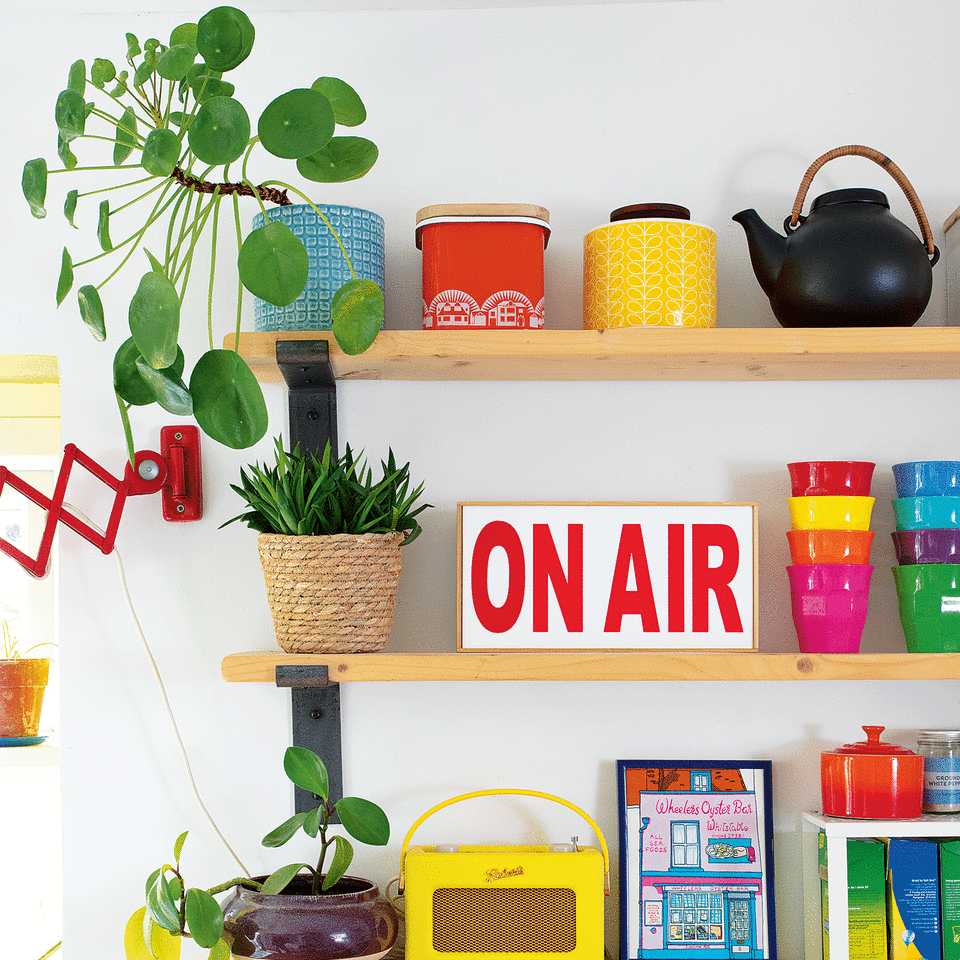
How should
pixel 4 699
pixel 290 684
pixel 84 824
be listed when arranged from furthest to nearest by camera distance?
pixel 4 699 < pixel 84 824 < pixel 290 684

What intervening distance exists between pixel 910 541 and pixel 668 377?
369mm

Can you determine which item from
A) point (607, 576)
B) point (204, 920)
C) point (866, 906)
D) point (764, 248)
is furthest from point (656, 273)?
point (204, 920)

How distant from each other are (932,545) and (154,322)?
93cm

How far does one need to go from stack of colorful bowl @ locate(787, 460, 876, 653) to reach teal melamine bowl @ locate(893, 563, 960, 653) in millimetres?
58

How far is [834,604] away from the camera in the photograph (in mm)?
1118

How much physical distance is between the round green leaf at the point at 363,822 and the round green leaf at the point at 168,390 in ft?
1.57

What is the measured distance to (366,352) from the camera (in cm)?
110

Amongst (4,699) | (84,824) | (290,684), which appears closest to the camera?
(290,684)

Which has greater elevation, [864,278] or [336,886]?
[864,278]

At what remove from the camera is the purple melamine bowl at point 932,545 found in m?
1.14

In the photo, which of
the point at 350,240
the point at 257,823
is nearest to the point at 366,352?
the point at 350,240

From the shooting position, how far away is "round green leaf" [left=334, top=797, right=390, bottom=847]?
3.48ft

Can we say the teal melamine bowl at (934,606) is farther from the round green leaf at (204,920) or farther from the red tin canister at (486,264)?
the round green leaf at (204,920)

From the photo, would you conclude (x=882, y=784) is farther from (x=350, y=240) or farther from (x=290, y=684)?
(x=350, y=240)
